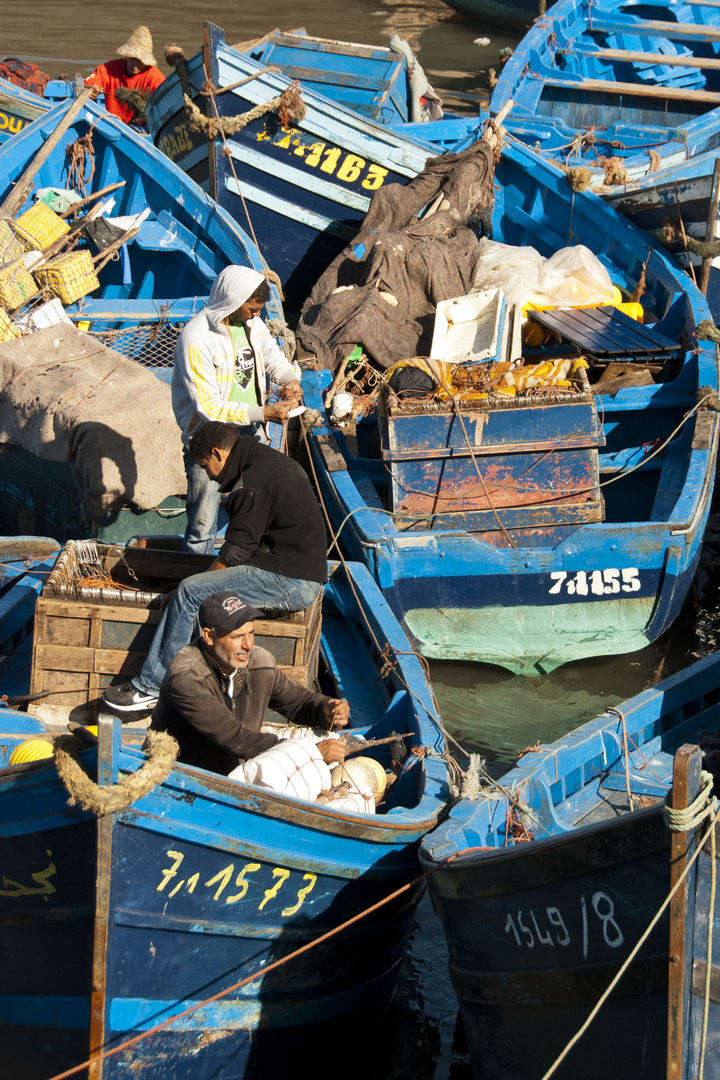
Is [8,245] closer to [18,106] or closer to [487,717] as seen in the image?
[18,106]

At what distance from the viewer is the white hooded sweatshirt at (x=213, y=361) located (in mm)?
5258

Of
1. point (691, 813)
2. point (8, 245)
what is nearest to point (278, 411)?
point (691, 813)

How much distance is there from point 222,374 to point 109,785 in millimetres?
2618

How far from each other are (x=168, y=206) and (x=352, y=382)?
3.02m

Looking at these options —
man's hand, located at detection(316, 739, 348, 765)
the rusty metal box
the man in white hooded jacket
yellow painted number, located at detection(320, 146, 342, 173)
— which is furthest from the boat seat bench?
man's hand, located at detection(316, 739, 348, 765)

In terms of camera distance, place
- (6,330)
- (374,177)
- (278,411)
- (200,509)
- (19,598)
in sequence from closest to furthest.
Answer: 1. (278,411)
2. (200,509)
3. (19,598)
4. (6,330)
5. (374,177)

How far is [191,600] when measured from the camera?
4.56 metres

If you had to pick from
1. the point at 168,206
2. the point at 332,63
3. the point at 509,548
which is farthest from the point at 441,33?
the point at 509,548

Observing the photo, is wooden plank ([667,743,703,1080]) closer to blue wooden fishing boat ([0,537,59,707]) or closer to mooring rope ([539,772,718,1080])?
mooring rope ([539,772,718,1080])

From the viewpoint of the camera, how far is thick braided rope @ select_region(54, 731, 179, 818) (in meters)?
3.28

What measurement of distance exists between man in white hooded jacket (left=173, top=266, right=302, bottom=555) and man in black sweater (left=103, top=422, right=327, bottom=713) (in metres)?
0.63

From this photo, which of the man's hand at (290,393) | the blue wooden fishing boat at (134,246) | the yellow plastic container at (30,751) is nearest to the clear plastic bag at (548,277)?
the blue wooden fishing boat at (134,246)

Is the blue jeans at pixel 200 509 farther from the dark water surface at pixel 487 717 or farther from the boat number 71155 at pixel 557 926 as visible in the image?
the boat number 71155 at pixel 557 926

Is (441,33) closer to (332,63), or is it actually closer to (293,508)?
(332,63)
